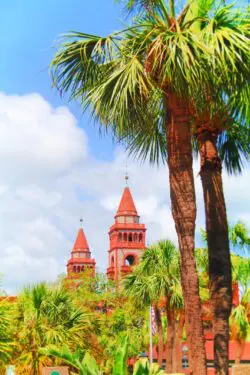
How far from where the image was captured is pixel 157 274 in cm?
2736

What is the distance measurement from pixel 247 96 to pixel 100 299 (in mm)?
44238

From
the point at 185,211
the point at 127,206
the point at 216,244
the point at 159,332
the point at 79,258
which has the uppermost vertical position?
the point at 127,206

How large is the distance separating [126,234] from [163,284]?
7357 cm

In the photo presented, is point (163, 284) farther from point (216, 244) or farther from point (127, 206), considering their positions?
point (127, 206)

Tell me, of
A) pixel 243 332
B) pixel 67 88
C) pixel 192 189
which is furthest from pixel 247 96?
pixel 243 332

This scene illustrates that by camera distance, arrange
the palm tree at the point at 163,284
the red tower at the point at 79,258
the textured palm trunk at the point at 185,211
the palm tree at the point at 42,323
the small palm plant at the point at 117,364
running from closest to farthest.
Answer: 1. the small palm plant at the point at 117,364
2. the textured palm trunk at the point at 185,211
3. the palm tree at the point at 42,323
4. the palm tree at the point at 163,284
5. the red tower at the point at 79,258

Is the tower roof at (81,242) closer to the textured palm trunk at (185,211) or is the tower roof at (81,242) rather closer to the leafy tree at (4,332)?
A: the leafy tree at (4,332)

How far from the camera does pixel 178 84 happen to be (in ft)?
29.5

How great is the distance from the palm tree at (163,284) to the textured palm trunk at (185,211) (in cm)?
1790

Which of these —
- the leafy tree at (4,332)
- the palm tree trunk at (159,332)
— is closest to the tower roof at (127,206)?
the palm tree trunk at (159,332)

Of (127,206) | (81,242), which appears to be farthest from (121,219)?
(81,242)

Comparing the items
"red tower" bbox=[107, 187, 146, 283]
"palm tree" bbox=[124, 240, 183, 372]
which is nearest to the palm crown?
"palm tree" bbox=[124, 240, 183, 372]

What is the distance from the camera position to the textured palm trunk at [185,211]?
340 inches

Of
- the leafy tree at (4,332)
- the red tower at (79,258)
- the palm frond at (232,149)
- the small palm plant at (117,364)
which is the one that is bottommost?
the small palm plant at (117,364)
